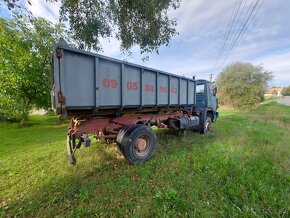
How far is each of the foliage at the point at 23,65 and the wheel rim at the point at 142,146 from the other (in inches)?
380

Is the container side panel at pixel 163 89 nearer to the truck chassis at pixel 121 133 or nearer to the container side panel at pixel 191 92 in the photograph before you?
the truck chassis at pixel 121 133

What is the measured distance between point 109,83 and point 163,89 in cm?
210

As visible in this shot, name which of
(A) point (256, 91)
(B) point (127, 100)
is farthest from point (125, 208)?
(A) point (256, 91)

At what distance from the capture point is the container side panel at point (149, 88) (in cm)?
454

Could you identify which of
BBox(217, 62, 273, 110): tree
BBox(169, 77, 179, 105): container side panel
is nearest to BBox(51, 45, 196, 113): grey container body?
BBox(169, 77, 179, 105): container side panel

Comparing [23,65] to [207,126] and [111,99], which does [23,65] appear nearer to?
[111,99]

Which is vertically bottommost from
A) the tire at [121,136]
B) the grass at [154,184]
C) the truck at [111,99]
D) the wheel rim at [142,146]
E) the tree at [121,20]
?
the grass at [154,184]

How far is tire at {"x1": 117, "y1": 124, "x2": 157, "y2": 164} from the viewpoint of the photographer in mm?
3943

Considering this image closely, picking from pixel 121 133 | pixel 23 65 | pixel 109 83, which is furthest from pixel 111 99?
pixel 23 65

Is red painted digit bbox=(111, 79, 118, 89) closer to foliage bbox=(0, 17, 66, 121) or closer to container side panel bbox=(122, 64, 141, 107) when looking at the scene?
container side panel bbox=(122, 64, 141, 107)

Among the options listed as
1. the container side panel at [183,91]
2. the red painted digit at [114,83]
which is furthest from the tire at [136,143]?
the container side panel at [183,91]

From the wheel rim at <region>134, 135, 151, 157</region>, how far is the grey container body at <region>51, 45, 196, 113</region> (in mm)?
912

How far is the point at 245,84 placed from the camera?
26.8m

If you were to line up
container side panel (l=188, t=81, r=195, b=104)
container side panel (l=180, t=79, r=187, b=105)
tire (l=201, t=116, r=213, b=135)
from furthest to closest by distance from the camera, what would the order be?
tire (l=201, t=116, r=213, b=135) → container side panel (l=188, t=81, r=195, b=104) → container side panel (l=180, t=79, r=187, b=105)
